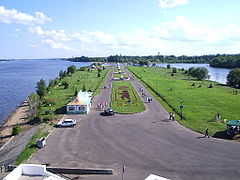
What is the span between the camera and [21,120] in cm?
4425

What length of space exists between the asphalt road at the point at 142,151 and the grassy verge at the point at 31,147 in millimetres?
964

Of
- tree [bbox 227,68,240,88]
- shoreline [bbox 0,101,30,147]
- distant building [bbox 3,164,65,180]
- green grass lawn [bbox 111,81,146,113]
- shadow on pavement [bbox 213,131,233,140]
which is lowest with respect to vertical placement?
shoreline [bbox 0,101,30,147]

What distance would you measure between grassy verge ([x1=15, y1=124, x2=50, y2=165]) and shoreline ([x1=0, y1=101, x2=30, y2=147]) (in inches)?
232

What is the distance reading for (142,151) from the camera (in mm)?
25516

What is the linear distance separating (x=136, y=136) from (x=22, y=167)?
1693 centimetres

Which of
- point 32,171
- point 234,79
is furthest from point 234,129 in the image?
point 234,79

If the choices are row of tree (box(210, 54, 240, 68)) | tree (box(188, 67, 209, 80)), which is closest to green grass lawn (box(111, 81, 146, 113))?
tree (box(188, 67, 209, 80))

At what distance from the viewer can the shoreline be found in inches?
1396

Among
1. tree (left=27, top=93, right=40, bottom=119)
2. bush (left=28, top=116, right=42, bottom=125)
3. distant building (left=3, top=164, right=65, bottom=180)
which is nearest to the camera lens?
distant building (left=3, top=164, right=65, bottom=180)

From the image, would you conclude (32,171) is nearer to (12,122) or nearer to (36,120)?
(36,120)

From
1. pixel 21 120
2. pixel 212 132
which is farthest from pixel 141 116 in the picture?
pixel 21 120

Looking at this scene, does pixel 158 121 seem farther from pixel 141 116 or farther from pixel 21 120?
pixel 21 120

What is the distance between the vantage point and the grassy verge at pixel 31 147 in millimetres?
24447

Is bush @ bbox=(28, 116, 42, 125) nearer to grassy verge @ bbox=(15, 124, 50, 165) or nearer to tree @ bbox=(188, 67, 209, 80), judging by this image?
grassy verge @ bbox=(15, 124, 50, 165)
